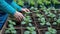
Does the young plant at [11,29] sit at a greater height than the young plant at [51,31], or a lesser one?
greater

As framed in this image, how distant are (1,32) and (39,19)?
489mm

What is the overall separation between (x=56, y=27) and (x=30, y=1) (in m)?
1.14

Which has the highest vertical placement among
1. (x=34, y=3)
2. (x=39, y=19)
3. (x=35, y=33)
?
(x=34, y=3)

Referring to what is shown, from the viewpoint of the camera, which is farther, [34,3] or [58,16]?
[34,3]

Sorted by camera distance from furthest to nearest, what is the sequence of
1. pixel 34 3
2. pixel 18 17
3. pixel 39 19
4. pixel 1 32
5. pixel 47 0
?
1. pixel 47 0
2. pixel 34 3
3. pixel 39 19
4. pixel 1 32
5. pixel 18 17

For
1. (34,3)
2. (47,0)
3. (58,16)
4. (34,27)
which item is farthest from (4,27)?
(47,0)

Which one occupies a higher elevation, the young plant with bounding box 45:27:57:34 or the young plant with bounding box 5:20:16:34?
the young plant with bounding box 5:20:16:34

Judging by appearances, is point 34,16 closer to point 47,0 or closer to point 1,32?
point 1,32

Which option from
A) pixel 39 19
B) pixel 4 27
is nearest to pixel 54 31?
pixel 39 19

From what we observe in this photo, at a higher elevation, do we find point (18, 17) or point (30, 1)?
point (30, 1)

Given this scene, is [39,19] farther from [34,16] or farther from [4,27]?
[4,27]

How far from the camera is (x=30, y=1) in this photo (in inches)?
126

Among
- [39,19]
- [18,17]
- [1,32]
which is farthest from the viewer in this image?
[39,19]

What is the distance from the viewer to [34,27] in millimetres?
2115
